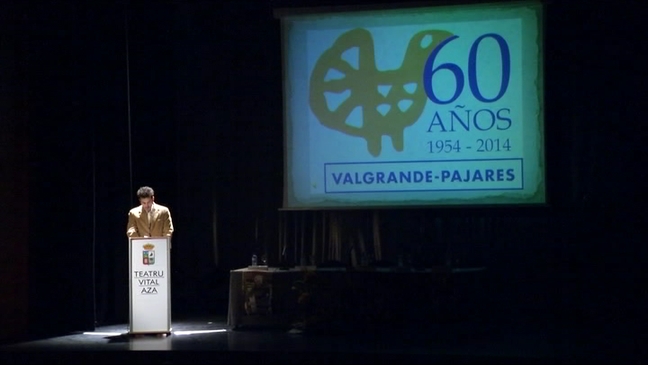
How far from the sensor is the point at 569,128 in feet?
27.7

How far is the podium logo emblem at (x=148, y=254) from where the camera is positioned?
7.79m

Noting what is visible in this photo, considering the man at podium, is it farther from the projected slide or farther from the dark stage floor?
the projected slide

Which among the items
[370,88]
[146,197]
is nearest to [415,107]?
[370,88]

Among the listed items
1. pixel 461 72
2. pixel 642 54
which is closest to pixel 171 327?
pixel 461 72

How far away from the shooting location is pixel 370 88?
8.58m

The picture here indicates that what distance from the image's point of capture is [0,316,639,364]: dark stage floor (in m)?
6.96

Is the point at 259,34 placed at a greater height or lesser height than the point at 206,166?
greater

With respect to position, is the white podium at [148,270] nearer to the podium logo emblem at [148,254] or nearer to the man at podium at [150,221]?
the podium logo emblem at [148,254]

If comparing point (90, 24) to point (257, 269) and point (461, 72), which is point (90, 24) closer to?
point (257, 269)

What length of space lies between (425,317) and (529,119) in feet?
6.37

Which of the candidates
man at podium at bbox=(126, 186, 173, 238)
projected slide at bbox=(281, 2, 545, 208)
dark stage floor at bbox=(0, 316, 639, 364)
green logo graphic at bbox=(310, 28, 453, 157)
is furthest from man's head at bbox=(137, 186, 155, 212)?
green logo graphic at bbox=(310, 28, 453, 157)

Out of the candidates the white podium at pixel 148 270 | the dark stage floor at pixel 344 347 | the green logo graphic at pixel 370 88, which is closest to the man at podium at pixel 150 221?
the white podium at pixel 148 270

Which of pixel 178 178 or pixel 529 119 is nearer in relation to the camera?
pixel 529 119

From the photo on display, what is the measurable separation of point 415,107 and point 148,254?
2.68m
